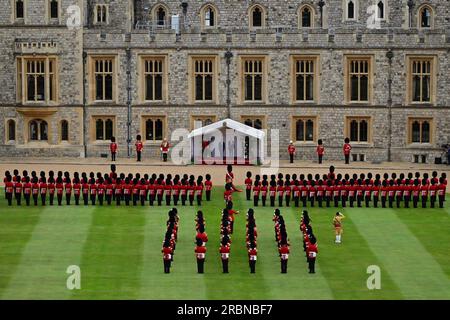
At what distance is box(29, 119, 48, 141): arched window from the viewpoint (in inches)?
2702

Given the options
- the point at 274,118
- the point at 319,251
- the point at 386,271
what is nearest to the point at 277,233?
the point at 319,251

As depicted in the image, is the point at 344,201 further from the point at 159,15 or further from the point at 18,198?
the point at 159,15

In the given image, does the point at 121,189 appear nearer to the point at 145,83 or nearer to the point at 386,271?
the point at 386,271

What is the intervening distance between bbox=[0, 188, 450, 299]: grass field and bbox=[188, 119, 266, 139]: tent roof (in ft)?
56.0

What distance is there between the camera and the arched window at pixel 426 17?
75.6m

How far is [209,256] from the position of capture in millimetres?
39656

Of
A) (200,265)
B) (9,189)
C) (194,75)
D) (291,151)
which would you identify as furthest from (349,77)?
(200,265)

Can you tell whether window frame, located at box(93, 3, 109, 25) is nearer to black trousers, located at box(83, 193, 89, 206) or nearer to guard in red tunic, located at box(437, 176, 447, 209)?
black trousers, located at box(83, 193, 89, 206)

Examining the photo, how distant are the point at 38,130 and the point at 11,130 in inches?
54.4

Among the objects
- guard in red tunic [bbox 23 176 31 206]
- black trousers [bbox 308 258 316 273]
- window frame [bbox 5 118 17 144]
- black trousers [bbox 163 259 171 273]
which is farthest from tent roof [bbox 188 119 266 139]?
black trousers [bbox 163 259 171 273]

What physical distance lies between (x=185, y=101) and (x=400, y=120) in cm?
1098

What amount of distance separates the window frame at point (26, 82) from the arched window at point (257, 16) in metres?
12.9
